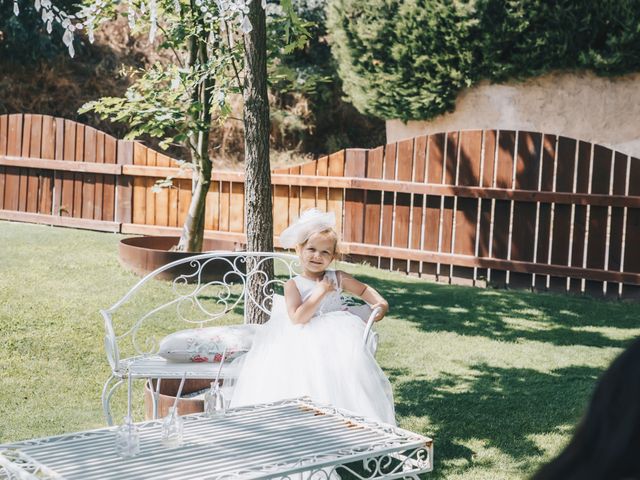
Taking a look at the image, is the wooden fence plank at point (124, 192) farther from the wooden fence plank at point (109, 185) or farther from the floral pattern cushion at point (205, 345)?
the floral pattern cushion at point (205, 345)

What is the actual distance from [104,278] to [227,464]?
5.46 metres

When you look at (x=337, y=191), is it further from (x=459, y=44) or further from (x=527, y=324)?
(x=527, y=324)

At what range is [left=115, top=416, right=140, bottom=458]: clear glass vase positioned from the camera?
3199 millimetres

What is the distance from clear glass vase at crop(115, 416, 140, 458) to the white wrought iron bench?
25.5 inches

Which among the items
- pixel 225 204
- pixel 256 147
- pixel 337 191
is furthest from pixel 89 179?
pixel 256 147

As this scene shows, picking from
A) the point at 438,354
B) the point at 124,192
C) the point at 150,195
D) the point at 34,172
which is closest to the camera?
the point at 438,354

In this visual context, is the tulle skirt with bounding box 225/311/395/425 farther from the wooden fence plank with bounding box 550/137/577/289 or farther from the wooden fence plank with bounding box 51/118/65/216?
the wooden fence plank with bounding box 51/118/65/216

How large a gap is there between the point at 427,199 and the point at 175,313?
→ 368 centimetres

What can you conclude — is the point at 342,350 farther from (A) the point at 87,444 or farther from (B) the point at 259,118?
(B) the point at 259,118

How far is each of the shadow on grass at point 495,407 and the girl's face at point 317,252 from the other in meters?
1.13

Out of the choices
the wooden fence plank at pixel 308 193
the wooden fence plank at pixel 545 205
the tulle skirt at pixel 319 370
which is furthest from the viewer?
the wooden fence plank at pixel 308 193

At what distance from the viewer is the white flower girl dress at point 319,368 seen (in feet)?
13.8

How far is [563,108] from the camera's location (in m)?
12.2

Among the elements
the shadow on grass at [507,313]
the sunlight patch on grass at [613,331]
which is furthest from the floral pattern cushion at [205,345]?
the sunlight patch on grass at [613,331]
